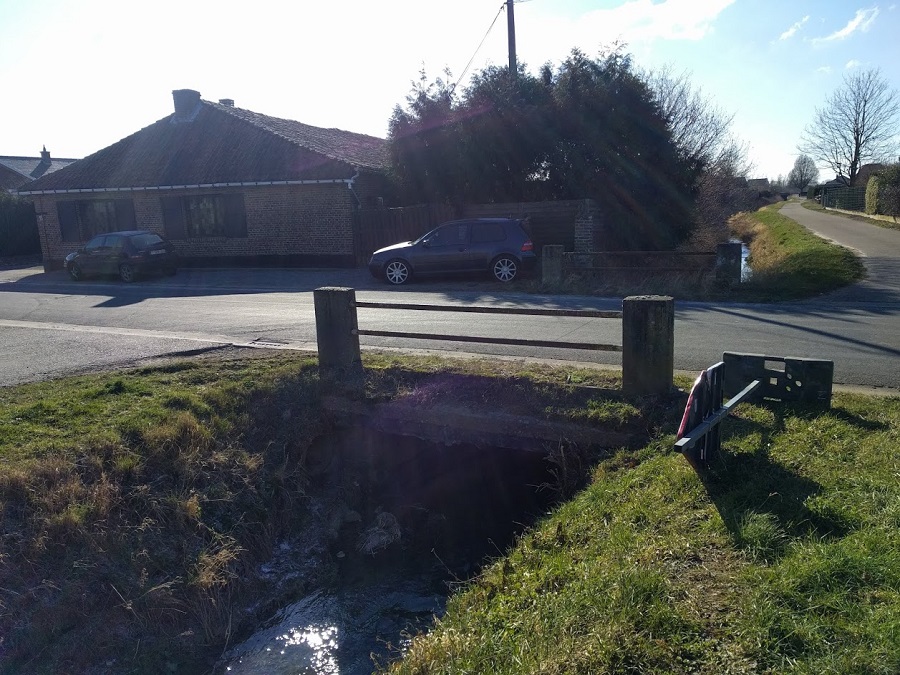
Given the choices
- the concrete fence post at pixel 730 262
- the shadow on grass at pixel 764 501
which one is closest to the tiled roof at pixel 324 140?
the concrete fence post at pixel 730 262

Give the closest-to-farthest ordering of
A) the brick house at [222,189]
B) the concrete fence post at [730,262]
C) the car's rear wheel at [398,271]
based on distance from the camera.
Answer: the concrete fence post at [730,262] < the car's rear wheel at [398,271] < the brick house at [222,189]

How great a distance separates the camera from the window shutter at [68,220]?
27000mm

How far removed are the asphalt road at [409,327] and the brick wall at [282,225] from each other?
5294mm

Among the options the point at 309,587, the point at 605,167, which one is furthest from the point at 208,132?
the point at 309,587

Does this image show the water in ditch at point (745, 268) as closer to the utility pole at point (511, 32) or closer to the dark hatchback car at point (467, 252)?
the dark hatchback car at point (467, 252)

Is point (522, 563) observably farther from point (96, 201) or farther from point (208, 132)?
point (96, 201)

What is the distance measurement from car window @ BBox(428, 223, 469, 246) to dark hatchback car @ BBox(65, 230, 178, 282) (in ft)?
31.2

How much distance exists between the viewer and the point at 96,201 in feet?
87.7

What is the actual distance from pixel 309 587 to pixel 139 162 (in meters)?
25.3

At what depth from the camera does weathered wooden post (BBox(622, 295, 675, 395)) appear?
6.00 m

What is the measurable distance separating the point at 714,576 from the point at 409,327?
8008 mm

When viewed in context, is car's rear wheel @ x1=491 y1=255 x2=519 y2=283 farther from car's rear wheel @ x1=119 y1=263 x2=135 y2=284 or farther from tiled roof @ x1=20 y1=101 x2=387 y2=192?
car's rear wheel @ x1=119 y1=263 x2=135 y2=284

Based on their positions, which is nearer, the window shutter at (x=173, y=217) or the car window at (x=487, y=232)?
the car window at (x=487, y=232)

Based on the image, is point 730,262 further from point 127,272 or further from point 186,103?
point 186,103
